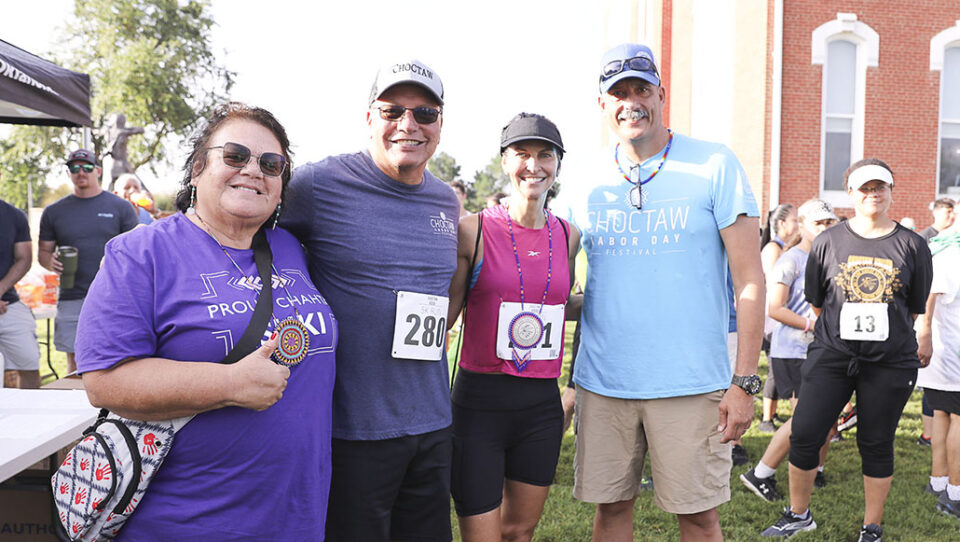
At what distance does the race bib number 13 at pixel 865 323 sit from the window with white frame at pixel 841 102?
1058cm

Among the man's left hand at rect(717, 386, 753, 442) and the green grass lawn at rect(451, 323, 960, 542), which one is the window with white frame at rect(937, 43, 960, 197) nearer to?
the green grass lawn at rect(451, 323, 960, 542)

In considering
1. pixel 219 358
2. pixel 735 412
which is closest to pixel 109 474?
pixel 219 358

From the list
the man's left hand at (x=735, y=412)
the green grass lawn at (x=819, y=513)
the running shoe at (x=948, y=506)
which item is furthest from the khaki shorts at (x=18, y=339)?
the running shoe at (x=948, y=506)

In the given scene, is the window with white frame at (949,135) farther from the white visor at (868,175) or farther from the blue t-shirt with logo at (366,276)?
the blue t-shirt with logo at (366,276)

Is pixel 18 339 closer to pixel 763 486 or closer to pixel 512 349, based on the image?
pixel 512 349

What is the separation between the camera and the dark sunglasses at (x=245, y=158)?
5.82 ft

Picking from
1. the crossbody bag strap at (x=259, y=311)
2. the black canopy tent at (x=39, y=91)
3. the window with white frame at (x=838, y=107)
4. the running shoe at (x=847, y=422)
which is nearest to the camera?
the crossbody bag strap at (x=259, y=311)

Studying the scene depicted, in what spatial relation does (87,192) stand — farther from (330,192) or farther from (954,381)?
(954,381)

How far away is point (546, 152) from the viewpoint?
8.43ft

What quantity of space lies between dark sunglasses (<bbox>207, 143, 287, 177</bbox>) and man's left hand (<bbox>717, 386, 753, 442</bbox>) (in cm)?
182

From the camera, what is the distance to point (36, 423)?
241 cm

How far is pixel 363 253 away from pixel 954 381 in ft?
13.8

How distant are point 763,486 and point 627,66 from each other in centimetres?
336

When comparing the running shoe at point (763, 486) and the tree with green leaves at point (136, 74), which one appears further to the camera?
the tree with green leaves at point (136, 74)
